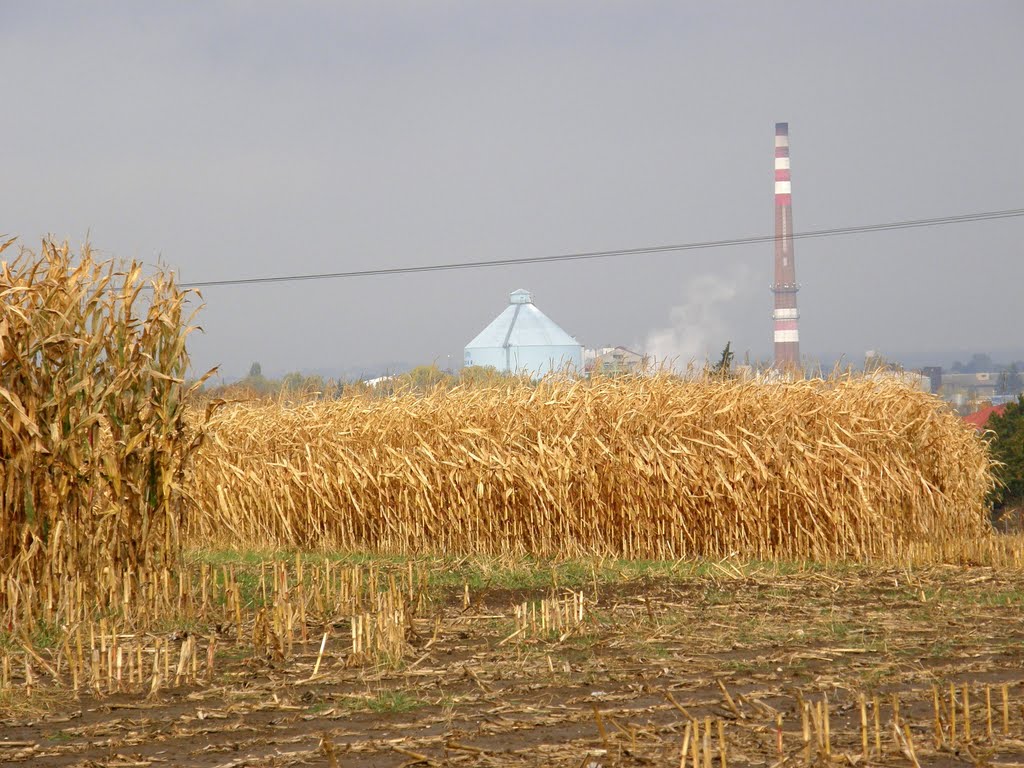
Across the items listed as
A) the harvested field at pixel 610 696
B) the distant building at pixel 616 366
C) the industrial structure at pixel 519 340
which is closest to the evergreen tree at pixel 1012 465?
the distant building at pixel 616 366

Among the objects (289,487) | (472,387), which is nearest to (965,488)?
(472,387)

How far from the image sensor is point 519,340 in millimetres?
76688

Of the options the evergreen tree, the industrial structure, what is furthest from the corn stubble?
the industrial structure

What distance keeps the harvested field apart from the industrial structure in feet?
202

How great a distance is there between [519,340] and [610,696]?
70.1 metres

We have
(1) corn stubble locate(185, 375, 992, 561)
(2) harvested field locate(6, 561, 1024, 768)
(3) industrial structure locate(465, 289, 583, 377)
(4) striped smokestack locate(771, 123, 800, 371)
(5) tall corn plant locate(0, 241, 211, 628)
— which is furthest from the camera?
(4) striped smokestack locate(771, 123, 800, 371)

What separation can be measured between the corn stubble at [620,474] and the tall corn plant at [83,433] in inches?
190

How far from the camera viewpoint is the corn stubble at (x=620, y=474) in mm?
14508

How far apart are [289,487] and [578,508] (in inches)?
167

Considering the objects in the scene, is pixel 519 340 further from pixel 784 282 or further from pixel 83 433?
pixel 83 433

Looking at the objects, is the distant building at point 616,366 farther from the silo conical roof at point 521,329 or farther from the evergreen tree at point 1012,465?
the silo conical roof at point 521,329

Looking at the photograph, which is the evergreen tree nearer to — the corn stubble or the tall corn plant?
the corn stubble

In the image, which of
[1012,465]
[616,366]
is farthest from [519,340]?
[616,366]

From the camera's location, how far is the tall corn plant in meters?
8.80
